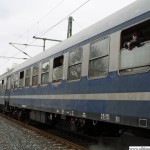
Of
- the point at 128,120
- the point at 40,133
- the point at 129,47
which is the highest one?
the point at 129,47

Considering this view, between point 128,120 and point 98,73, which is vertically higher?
point 98,73

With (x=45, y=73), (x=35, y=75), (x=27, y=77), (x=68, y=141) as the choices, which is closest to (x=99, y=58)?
(x=68, y=141)

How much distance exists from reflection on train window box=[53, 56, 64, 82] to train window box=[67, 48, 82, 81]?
82 cm

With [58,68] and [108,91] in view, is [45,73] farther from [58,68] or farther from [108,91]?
[108,91]

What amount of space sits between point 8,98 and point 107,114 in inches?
588

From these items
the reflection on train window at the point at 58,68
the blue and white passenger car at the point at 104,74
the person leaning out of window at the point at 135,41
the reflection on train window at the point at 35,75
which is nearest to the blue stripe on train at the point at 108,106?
the blue and white passenger car at the point at 104,74

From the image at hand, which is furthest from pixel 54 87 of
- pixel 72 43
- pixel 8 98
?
pixel 8 98

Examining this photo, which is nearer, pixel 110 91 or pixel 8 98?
pixel 110 91

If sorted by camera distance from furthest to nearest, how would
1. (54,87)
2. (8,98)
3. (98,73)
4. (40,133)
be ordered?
(8,98)
(40,133)
(54,87)
(98,73)

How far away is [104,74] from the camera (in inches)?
348

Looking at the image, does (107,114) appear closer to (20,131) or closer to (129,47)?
(129,47)

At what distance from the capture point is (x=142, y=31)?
7449 mm

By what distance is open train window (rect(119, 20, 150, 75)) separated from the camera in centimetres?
723

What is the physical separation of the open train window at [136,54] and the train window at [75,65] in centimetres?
240
